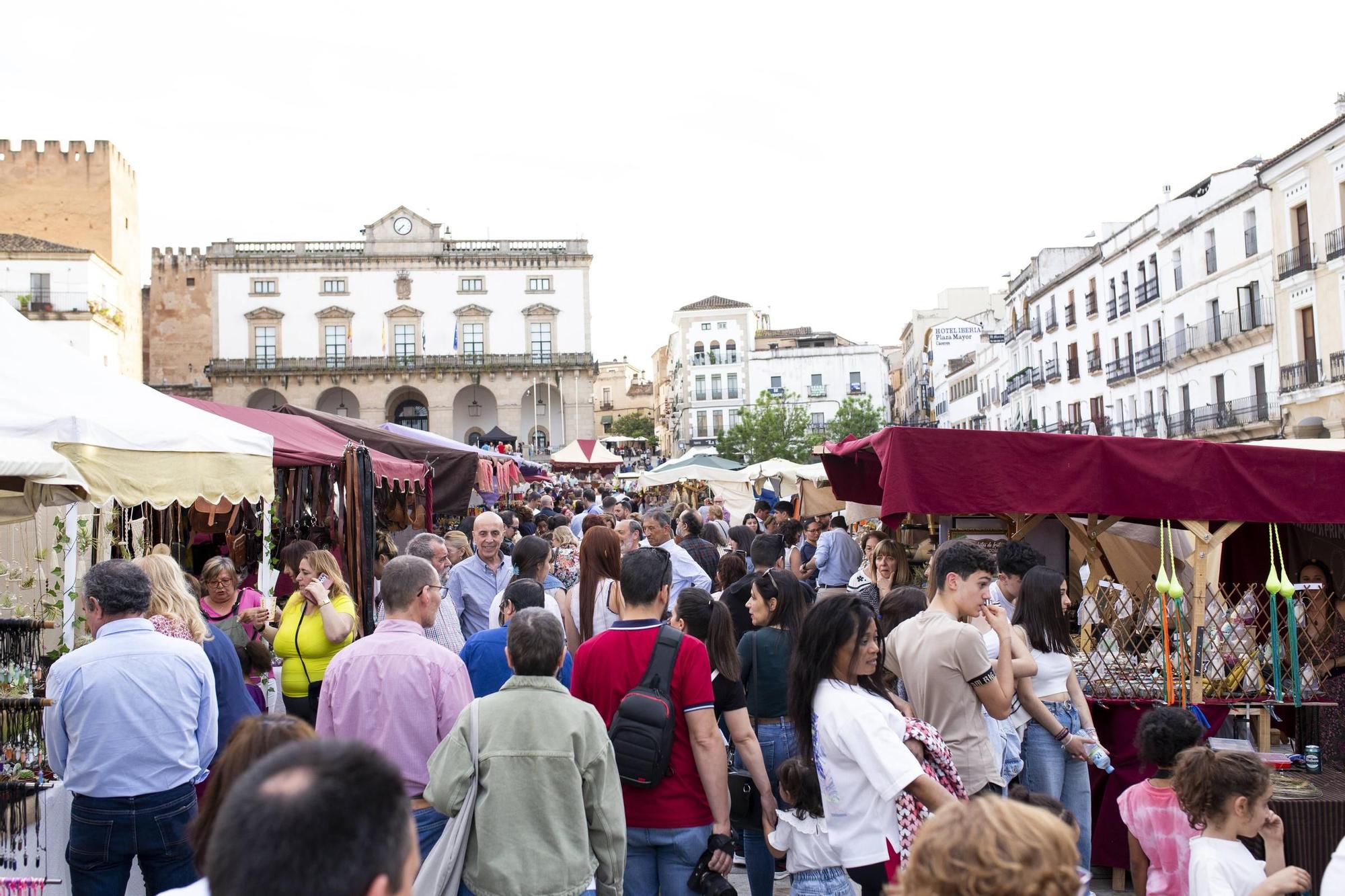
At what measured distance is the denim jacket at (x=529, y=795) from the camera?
3.38 meters

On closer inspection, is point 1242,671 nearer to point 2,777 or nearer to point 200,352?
point 2,777

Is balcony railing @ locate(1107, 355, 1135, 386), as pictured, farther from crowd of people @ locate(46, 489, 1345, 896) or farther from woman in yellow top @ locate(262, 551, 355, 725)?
woman in yellow top @ locate(262, 551, 355, 725)

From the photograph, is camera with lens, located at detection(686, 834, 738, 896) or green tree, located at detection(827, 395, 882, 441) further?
green tree, located at detection(827, 395, 882, 441)

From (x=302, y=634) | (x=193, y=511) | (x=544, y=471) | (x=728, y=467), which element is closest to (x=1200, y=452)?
(x=302, y=634)

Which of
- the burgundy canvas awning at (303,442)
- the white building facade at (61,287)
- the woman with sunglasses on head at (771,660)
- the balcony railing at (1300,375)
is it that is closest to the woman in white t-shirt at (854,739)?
the woman with sunglasses on head at (771,660)

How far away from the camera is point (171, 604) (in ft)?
15.1

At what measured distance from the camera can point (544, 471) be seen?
28281mm

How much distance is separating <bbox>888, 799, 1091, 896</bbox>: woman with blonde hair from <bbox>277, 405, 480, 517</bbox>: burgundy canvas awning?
10702mm

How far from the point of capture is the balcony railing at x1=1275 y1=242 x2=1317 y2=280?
28469 mm

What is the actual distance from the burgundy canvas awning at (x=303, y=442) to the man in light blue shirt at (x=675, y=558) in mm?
2729

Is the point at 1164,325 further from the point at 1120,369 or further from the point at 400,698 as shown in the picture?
the point at 400,698

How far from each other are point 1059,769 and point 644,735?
2.33 m

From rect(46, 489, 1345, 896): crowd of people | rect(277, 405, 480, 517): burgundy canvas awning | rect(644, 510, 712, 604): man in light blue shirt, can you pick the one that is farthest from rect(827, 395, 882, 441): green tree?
rect(46, 489, 1345, 896): crowd of people

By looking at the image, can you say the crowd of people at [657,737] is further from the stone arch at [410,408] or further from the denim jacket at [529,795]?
the stone arch at [410,408]
